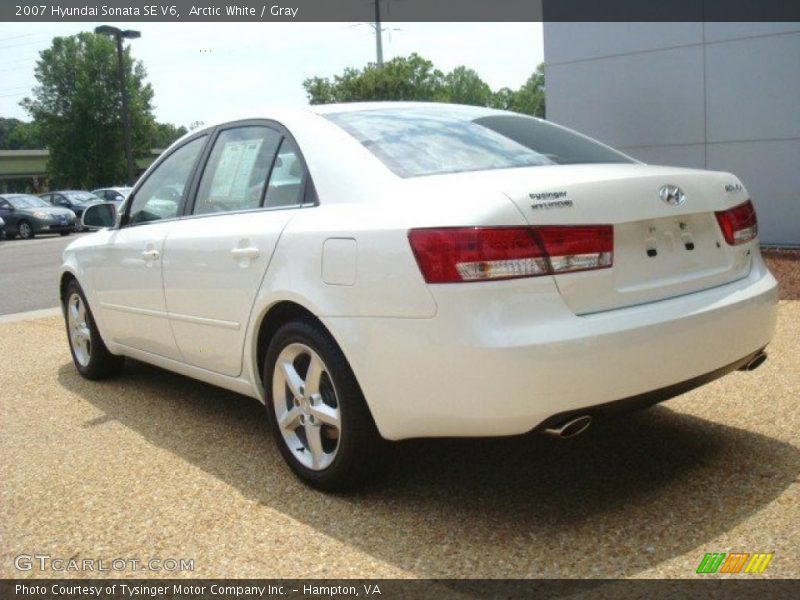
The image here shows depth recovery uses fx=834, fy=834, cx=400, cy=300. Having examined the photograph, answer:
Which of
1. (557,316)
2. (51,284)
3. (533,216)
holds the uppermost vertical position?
(533,216)

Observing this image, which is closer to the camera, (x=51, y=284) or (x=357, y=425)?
(x=357, y=425)

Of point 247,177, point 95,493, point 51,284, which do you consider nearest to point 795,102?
point 247,177

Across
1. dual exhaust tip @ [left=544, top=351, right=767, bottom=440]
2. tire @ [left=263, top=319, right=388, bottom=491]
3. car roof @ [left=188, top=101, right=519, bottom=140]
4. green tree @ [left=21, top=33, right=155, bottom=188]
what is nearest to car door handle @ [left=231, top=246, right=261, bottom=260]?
tire @ [left=263, top=319, right=388, bottom=491]

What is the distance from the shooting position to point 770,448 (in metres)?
3.60

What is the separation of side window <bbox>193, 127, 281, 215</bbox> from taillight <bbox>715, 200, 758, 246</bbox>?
1.94 m

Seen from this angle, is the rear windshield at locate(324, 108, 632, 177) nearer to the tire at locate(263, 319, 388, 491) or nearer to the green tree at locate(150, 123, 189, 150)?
the tire at locate(263, 319, 388, 491)

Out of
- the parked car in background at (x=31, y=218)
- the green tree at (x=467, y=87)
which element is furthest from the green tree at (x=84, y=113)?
the green tree at (x=467, y=87)

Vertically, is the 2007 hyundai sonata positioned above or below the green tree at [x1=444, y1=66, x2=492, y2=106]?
below

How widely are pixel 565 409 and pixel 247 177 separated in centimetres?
202

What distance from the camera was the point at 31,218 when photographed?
2656 centimetres

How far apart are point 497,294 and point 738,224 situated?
4.07 ft

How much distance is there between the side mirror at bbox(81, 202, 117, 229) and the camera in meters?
5.26

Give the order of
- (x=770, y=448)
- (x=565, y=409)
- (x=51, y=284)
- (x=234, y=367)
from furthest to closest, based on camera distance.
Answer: (x=51, y=284) < (x=234, y=367) < (x=770, y=448) < (x=565, y=409)

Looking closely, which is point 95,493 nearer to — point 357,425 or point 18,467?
point 18,467
